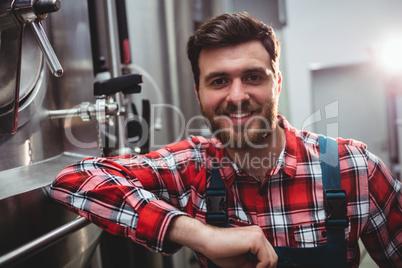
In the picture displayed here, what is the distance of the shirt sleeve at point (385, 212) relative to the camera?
34.4 inches

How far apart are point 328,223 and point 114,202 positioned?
1.68 feet

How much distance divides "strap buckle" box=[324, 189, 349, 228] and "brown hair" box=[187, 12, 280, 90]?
1.26 feet

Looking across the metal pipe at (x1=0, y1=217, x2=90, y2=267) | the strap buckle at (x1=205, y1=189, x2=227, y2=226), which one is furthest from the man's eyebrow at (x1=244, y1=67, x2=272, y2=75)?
the metal pipe at (x1=0, y1=217, x2=90, y2=267)

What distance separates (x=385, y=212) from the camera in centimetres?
88

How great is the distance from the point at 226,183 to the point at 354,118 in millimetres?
2685

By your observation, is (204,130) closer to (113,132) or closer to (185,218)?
(113,132)

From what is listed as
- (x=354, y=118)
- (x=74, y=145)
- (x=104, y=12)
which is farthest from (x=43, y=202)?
(x=354, y=118)

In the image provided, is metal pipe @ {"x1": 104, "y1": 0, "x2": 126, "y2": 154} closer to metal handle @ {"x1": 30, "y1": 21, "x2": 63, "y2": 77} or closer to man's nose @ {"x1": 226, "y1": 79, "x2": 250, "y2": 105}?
man's nose @ {"x1": 226, "y1": 79, "x2": 250, "y2": 105}

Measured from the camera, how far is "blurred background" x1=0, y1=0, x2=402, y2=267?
0.62m

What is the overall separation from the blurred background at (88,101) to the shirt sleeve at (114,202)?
4 centimetres

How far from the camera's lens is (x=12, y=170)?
659 millimetres

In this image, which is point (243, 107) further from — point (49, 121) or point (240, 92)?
point (49, 121)

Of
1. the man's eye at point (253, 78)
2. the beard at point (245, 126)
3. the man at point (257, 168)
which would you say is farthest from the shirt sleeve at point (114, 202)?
the man's eye at point (253, 78)

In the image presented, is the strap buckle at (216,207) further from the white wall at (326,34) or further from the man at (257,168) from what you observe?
the white wall at (326,34)
